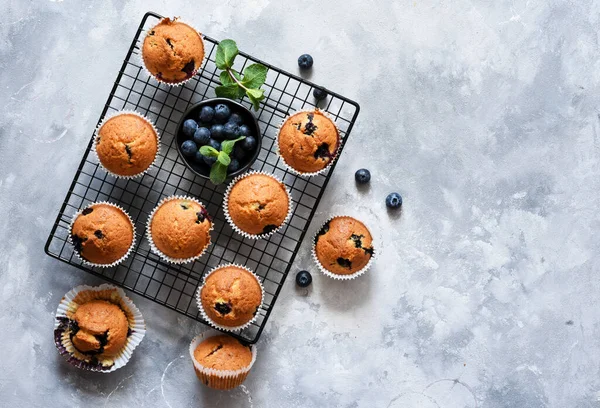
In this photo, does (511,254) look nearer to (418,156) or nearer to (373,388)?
(418,156)

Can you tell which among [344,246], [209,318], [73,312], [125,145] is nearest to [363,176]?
[344,246]

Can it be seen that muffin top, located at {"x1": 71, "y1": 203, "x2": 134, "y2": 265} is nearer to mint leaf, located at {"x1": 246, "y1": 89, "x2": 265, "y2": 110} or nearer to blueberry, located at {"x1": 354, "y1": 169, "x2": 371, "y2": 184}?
mint leaf, located at {"x1": 246, "y1": 89, "x2": 265, "y2": 110}

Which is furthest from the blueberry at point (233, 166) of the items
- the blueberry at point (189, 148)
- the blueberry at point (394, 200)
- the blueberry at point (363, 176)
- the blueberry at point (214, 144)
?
the blueberry at point (394, 200)

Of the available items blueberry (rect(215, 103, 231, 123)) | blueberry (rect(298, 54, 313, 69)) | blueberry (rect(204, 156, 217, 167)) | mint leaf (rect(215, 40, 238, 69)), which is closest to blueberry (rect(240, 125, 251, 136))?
blueberry (rect(215, 103, 231, 123))

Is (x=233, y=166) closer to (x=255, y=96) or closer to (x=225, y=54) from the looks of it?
(x=255, y=96)

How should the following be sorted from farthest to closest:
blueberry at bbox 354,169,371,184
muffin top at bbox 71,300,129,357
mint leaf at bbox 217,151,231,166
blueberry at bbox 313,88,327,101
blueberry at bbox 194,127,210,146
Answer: blueberry at bbox 354,169,371,184, blueberry at bbox 313,88,327,101, muffin top at bbox 71,300,129,357, blueberry at bbox 194,127,210,146, mint leaf at bbox 217,151,231,166

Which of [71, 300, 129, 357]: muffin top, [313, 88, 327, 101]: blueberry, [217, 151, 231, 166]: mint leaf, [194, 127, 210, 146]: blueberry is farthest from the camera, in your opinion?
[313, 88, 327, 101]: blueberry
